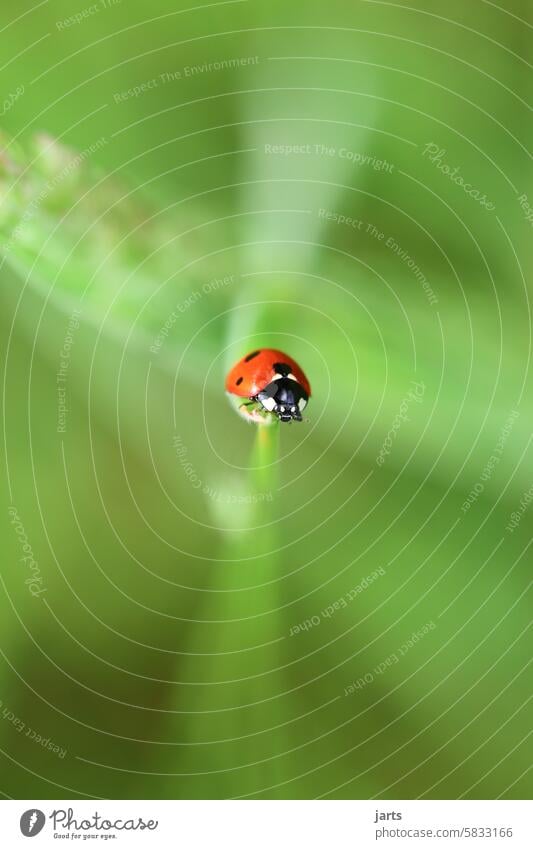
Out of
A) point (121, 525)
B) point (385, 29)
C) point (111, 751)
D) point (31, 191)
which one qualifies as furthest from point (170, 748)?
point (385, 29)

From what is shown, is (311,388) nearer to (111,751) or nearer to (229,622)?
(229,622)
